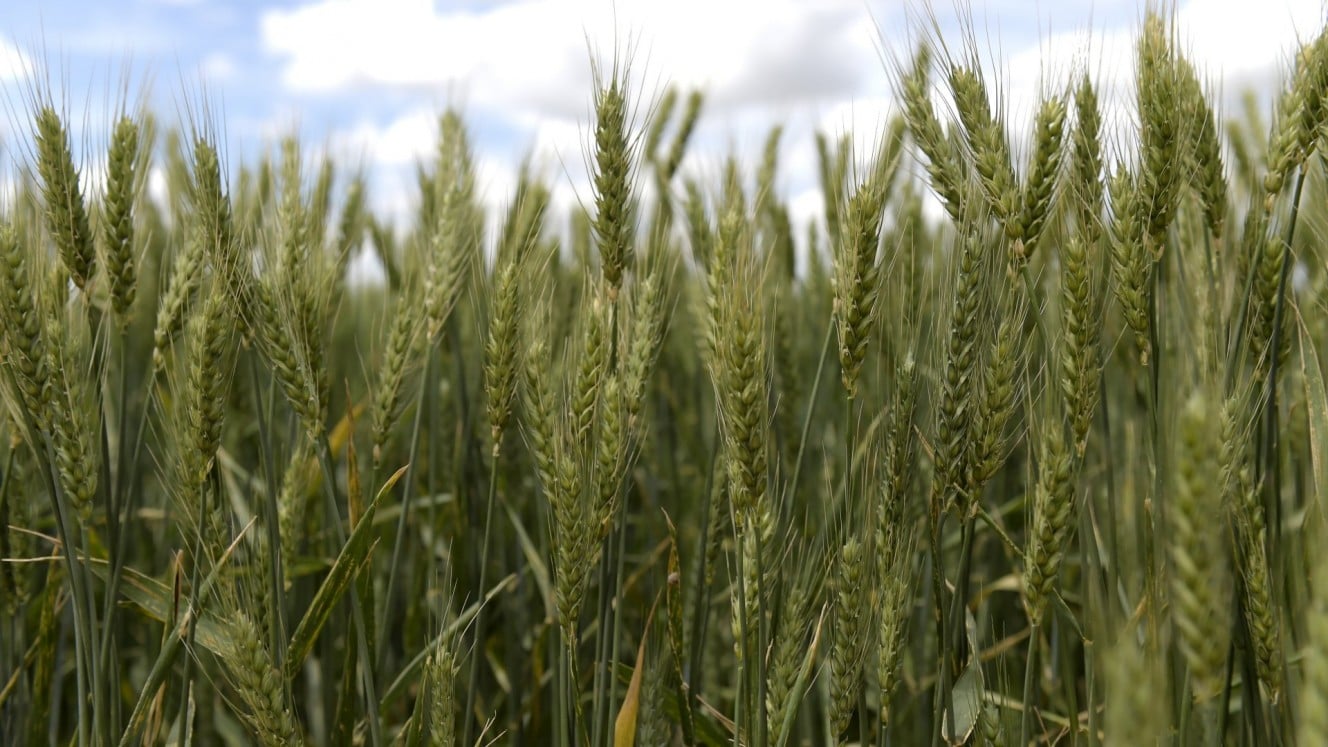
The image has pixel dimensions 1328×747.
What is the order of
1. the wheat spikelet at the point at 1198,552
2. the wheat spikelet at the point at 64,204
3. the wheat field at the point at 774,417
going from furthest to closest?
1. the wheat spikelet at the point at 64,204
2. the wheat field at the point at 774,417
3. the wheat spikelet at the point at 1198,552

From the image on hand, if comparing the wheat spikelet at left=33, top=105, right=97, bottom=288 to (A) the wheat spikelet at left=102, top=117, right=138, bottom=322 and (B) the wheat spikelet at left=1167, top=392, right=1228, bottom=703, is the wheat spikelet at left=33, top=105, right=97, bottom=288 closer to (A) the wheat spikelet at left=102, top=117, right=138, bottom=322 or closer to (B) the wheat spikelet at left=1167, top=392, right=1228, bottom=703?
(A) the wheat spikelet at left=102, top=117, right=138, bottom=322

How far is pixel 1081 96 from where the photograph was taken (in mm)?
1789

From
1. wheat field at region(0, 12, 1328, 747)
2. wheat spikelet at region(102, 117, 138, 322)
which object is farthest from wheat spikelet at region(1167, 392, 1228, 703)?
wheat spikelet at region(102, 117, 138, 322)

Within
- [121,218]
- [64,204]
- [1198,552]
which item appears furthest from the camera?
[121,218]

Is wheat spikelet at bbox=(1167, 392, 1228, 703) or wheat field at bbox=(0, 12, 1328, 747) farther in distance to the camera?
wheat field at bbox=(0, 12, 1328, 747)

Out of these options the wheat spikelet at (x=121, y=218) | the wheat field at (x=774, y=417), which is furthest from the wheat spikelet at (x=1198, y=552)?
the wheat spikelet at (x=121, y=218)

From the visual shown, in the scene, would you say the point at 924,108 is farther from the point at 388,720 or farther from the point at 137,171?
the point at 388,720

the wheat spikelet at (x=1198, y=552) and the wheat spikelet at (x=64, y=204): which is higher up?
the wheat spikelet at (x=64, y=204)

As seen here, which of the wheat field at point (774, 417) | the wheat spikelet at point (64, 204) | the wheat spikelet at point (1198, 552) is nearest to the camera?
the wheat spikelet at point (1198, 552)

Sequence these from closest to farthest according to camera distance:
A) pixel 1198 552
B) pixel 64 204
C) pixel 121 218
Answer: pixel 1198 552 < pixel 64 204 < pixel 121 218

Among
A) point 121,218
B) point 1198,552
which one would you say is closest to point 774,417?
point 1198,552

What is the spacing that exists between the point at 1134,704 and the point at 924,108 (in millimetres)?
1184

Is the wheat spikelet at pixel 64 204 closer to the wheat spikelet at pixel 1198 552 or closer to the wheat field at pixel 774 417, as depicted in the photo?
the wheat field at pixel 774 417

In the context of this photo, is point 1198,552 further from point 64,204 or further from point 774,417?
point 64,204
